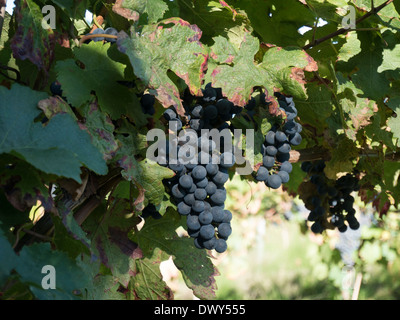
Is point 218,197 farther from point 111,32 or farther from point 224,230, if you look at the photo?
point 111,32

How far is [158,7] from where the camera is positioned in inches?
44.6

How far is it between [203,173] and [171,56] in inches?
10.1

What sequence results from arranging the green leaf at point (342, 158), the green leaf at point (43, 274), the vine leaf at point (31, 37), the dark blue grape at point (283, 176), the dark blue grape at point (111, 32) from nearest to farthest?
the green leaf at point (43, 274), the vine leaf at point (31, 37), the dark blue grape at point (111, 32), the dark blue grape at point (283, 176), the green leaf at point (342, 158)

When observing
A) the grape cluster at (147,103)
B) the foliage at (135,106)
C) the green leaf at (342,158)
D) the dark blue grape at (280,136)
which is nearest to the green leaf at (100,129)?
the foliage at (135,106)

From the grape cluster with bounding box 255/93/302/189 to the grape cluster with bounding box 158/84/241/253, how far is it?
0.12m

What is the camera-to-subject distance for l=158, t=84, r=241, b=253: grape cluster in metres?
1.16

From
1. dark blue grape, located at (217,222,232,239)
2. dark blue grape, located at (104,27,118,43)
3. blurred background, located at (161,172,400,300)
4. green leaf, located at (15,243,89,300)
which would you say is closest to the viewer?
green leaf, located at (15,243,89,300)

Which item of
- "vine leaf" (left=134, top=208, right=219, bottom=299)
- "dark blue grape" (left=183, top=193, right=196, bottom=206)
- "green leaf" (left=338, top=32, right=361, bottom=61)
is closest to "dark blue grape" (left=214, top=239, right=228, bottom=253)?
"dark blue grape" (left=183, top=193, right=196, bottom=206)

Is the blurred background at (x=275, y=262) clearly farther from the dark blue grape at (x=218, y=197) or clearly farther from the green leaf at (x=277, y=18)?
the dark blue grape at (x=218, y=197)

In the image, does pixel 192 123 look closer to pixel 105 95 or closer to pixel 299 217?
pixel 105 95

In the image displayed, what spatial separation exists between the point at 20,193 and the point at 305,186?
1223 millimetres

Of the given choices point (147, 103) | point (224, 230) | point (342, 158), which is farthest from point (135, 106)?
point (342, 158)

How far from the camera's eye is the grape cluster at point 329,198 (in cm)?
183

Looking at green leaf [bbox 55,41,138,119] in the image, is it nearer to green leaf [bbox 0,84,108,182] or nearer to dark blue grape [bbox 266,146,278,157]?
green leaf [bbox 0,84,108,182]
